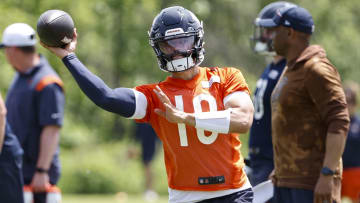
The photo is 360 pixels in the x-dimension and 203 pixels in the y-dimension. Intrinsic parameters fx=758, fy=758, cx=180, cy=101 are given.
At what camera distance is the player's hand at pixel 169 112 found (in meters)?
4.63

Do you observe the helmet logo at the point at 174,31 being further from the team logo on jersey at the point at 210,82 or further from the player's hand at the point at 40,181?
the player's hand at the point at 40,181

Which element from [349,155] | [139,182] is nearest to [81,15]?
[139,182]

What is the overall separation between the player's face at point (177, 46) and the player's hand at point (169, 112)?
11.6 inches

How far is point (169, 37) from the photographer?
487 cm

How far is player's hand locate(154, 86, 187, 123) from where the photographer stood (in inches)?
182

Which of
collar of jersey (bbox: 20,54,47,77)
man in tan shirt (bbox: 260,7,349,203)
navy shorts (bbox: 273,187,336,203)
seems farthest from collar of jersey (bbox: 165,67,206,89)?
collar of jersey (bbox: 20,54,47,77)

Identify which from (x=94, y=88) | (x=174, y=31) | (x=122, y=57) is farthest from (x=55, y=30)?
(x=122, y=57)

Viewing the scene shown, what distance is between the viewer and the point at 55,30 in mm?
4609

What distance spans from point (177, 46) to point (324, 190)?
1.47 meters

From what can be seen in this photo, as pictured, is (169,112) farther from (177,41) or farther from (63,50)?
(63,50)

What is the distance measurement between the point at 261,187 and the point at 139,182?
37.5 feet

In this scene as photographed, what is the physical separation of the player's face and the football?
61cm

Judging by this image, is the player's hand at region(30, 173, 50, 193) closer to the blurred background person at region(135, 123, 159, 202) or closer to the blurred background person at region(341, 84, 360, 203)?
the blurred background person at region(341, 84, 360, 203)

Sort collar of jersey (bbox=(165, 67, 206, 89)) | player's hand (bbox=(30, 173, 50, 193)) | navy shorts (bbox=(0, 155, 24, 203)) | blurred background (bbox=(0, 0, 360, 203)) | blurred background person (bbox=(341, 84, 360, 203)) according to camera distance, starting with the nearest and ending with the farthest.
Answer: collar of jersey (bbox=(165, 67, 206, 89)), navy shorts (bbox=(0, 155, 24, 203)), player's hand (bbox=(30, 173, 50, 193)), blurred background person (bbox=(341, 84, 360, 203)), blurred background (bbox=(0, 0, 360, 203))
